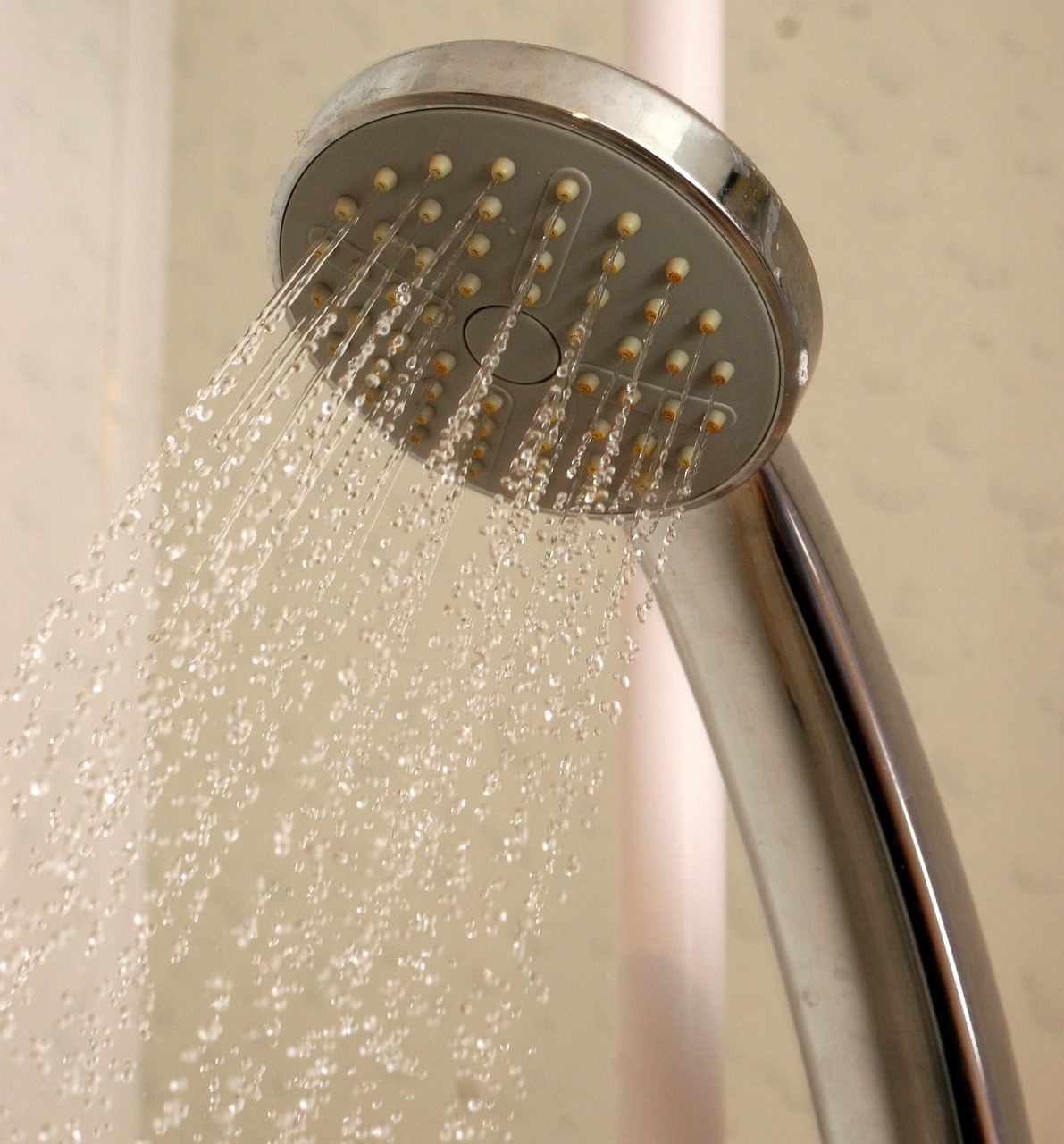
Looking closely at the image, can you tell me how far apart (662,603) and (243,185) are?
922mm

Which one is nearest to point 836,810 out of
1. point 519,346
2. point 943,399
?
point 519,346

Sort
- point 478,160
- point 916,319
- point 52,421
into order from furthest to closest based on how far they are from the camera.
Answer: point 52,421 < point 916,319 < point 478,160

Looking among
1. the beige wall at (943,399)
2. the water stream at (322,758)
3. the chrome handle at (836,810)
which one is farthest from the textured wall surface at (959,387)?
the chrome handle at (836,810)

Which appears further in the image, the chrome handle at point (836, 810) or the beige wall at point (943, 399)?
the beige wall at point (943, 399)

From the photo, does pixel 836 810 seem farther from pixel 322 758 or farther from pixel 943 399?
pixel 943 399

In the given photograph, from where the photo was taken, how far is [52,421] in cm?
103

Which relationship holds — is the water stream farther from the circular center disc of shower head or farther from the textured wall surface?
the textured wall surface

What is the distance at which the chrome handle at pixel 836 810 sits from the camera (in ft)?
0.83

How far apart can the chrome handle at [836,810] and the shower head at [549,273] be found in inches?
0.7

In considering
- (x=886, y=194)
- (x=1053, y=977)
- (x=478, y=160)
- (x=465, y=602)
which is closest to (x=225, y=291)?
(x=465, y=602)

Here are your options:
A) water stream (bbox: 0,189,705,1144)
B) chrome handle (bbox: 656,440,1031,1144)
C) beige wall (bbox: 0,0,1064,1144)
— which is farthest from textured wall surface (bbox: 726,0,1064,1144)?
chrome handle (bbox: 656,440,1031,1144)

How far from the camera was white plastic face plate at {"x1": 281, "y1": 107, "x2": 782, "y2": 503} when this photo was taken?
0.23 m

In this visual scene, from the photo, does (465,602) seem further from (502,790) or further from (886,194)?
(886,194)

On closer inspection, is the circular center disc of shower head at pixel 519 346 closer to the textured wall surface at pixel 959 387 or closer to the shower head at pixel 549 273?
the shower head at pixel 549 273
